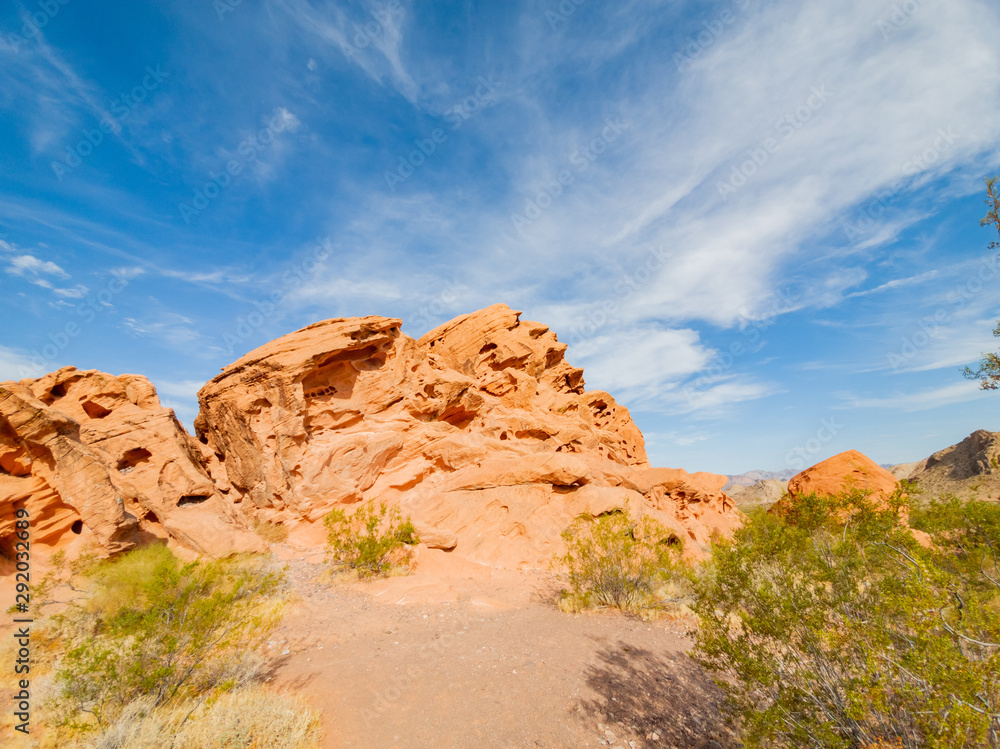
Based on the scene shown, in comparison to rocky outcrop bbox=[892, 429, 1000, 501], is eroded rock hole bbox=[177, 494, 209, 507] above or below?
above

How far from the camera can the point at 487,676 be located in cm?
723

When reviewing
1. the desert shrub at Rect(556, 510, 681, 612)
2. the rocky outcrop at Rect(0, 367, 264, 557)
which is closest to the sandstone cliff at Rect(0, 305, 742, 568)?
the rocky outcrop at Rect(0, 367, 264, 557)

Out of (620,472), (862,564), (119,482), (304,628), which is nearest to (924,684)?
(862,564)

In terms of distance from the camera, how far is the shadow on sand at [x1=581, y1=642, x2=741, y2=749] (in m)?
6.27

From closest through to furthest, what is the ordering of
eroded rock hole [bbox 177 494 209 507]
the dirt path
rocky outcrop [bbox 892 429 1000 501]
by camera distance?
the dirt path < eroded rock hole [bbox 177 494 209 507] < rocky outcrop [bbox 892 429 1000 501]

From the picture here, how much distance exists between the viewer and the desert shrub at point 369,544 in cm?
1316

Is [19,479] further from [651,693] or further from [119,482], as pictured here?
[651,693]

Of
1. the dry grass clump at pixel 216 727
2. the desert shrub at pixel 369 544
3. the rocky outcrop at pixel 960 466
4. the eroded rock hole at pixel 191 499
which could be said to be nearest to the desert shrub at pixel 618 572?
the desert shrub at pixel 369 544

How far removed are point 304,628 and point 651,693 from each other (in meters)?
7.20

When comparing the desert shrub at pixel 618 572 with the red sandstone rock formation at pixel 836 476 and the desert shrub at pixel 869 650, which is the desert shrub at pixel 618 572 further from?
the red sandstone rock formation at pixel 836 476

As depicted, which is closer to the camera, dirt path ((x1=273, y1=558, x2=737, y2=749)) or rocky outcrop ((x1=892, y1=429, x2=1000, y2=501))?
dirt path ((x1=273, y1=558, x2=737, y2=749))

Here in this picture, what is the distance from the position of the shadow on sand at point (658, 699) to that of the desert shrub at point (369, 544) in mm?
7483

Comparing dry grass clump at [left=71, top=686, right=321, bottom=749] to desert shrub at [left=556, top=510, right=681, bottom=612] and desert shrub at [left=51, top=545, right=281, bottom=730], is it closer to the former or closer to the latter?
desert shrub at [left=51, top=545, right=281, bottom=730]

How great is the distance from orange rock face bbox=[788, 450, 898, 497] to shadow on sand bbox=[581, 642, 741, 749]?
16.5 metres
